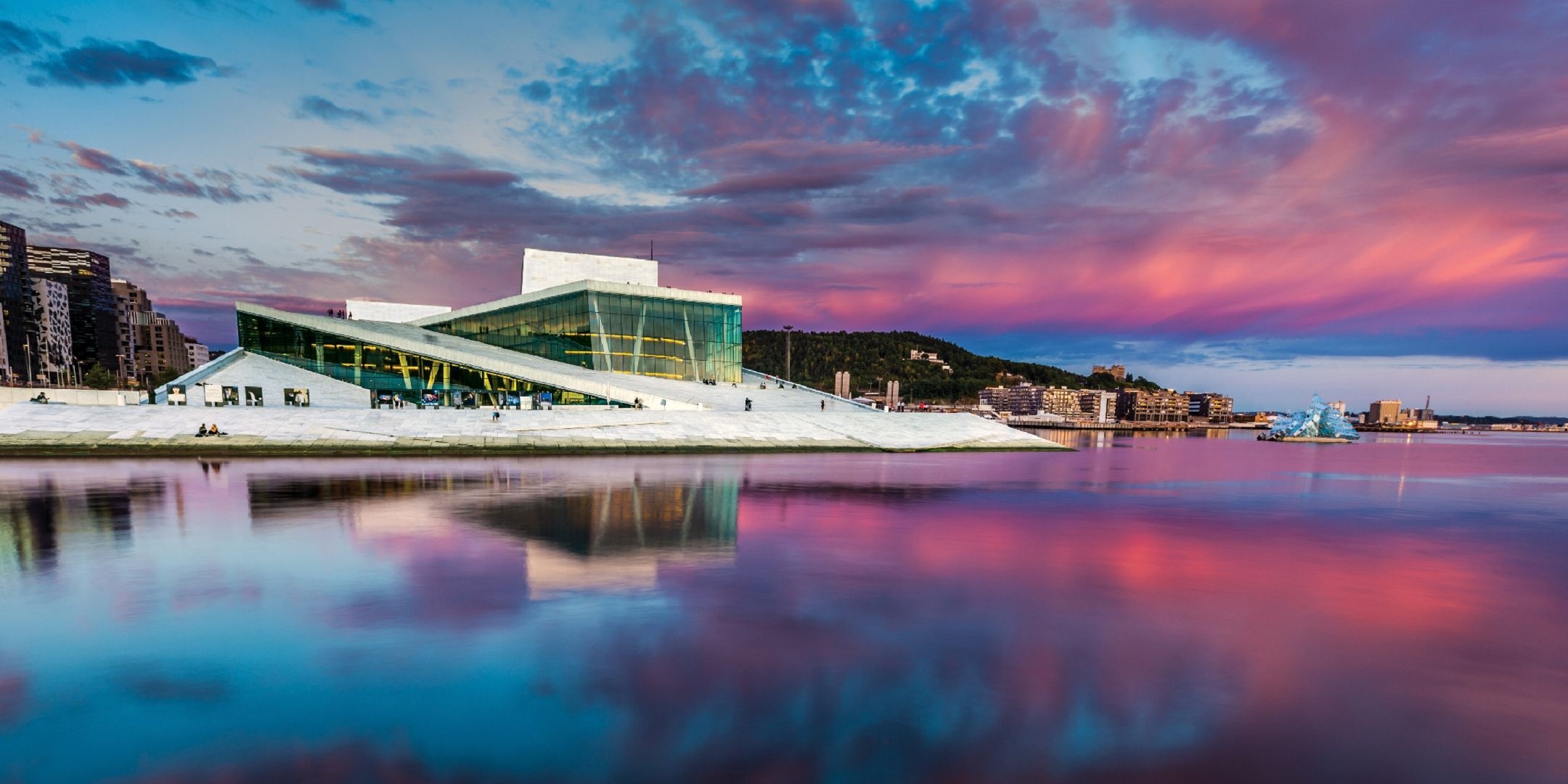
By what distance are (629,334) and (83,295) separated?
227 metres

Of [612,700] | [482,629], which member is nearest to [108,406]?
[482,629]

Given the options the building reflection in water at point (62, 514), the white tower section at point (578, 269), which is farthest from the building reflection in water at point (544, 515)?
the white tower section at point (578, 269)

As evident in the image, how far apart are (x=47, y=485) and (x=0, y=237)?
21782cm

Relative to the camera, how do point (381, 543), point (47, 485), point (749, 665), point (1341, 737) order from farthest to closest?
point (47, 485) → point (381, 543) → point (749, 665) → point (1341, 737)

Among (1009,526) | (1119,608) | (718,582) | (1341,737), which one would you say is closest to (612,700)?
(718,582)

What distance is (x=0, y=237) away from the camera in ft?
511

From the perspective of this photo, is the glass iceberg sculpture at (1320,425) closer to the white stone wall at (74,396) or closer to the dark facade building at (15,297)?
the white stone wall at (74,396)

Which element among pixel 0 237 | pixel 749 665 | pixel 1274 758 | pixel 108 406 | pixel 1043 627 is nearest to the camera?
pixel 1274 758

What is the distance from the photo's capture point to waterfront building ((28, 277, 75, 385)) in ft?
527

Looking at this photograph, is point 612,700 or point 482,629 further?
point 482,629

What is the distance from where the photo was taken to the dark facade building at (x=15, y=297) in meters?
156

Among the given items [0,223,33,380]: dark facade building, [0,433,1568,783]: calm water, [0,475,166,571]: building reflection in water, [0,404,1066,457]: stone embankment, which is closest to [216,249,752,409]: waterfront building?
[0,404,1066,457]: stone embankment

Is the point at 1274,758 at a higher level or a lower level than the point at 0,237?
lower

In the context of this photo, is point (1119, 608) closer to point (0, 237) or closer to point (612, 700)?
point (612, 700)
